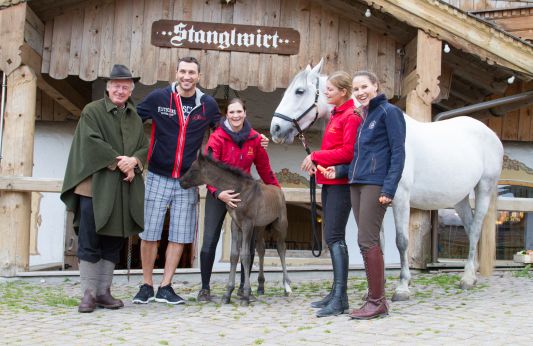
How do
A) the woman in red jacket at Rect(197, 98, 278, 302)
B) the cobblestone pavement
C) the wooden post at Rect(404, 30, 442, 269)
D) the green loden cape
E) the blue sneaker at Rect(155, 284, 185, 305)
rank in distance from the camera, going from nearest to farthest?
the cobblestone pavement < the green loden cape < the woman in red jacket at Rect(197, 98, 278, 302) < the blue sneaker at Rect(155, 284, 185, 305) < the wooden post at Rect(404, 30, 442, 269)

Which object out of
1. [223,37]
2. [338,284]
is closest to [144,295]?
[338,284]

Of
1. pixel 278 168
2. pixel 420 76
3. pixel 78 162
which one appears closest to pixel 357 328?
pixel 78 162

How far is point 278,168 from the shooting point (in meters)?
11.7

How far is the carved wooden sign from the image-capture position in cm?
874

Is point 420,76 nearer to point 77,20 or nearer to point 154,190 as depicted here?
point 154,190

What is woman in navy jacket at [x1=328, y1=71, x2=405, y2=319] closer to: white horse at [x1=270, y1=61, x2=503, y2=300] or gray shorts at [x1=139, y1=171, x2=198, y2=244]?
white horse at [x1=270, y1=61, x2=503, y2=300]

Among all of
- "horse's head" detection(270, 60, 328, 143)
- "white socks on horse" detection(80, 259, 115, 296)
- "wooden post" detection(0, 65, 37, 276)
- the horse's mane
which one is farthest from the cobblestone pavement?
"horse's head" detection(270, 60, 328, 143)

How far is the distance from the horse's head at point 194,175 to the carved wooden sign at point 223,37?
3288 mm

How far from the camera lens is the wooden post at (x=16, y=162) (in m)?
7.96

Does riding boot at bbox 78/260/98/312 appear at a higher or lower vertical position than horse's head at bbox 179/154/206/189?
lower

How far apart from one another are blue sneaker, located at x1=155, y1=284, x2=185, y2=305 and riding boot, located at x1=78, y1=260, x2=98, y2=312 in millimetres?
A: 690

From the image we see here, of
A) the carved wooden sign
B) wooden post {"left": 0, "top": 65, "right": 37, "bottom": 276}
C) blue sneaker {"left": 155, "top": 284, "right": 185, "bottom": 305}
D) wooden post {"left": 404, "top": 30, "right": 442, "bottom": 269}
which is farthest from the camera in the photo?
the carved wooden sign

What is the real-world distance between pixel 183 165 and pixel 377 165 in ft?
6.62

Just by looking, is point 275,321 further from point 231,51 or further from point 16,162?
point 231,51
